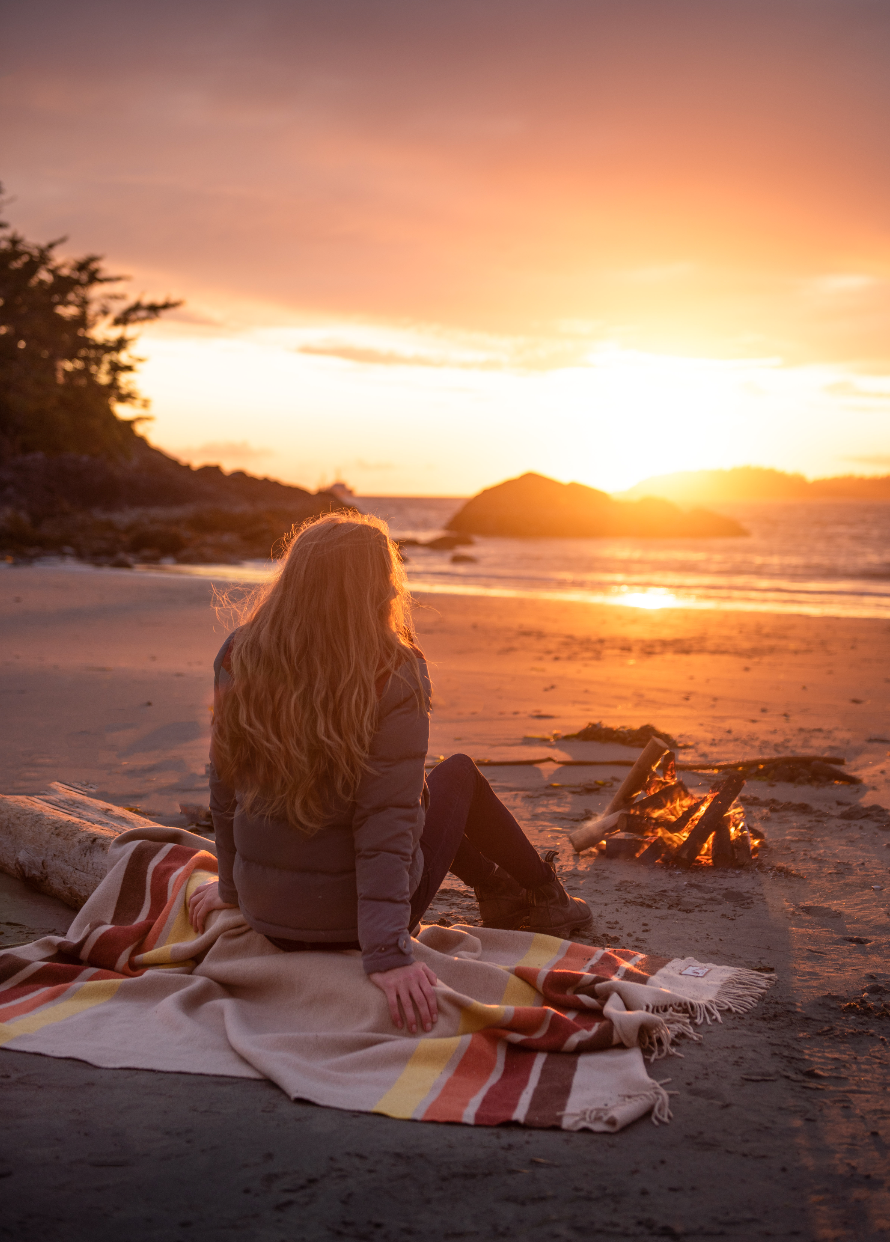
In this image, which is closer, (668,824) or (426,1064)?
(426,1064)

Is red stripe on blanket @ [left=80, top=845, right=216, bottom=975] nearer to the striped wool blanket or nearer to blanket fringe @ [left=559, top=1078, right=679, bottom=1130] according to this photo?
the striped wool blanket

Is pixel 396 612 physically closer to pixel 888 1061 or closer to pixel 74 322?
pixel 888 1061

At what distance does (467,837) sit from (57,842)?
67.7 inches

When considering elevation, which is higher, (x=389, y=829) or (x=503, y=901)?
(x=389, y=829)

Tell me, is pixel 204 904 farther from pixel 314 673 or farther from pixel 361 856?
pixel 314 673

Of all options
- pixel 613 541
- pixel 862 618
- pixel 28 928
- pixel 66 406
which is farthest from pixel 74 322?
pixel 28 928

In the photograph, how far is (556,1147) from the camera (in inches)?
84.7

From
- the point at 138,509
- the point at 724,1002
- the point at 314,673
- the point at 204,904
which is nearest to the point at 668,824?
the point at 724,1002

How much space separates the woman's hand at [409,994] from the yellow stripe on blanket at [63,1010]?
0.90 metres

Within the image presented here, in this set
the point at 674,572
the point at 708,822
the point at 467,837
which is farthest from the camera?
the point at 674,572

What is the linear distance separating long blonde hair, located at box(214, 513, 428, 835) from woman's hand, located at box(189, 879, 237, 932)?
598 millimetres

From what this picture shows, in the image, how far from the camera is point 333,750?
2.42 meters

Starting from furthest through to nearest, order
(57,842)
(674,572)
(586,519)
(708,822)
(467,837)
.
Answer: (586,519), (674,572), (708,822), (57,842), (467,837)

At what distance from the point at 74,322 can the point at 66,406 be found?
380 centimetres
